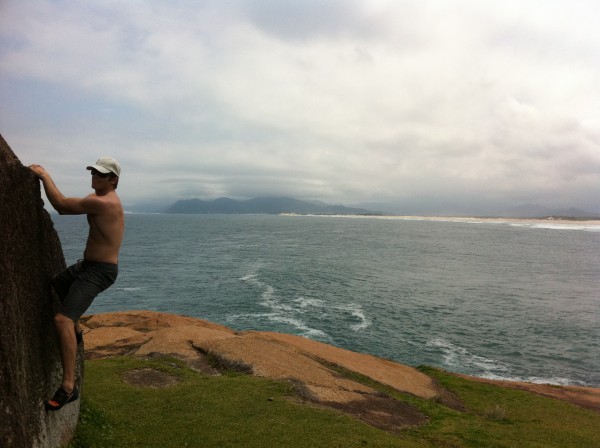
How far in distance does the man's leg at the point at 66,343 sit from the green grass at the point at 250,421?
3012 mm

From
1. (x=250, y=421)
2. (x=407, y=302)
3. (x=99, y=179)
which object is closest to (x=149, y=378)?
(x=250, y=421)

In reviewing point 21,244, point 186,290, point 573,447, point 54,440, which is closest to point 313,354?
point 573,447

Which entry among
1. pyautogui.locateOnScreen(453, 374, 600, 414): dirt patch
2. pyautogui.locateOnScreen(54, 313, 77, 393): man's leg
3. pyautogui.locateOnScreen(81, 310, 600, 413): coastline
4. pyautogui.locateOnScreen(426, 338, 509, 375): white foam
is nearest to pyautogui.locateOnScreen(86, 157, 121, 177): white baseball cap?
pyautogui.locateOnScreen(54, 313, 77, 393): man's leg

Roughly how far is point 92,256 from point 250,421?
8693mm

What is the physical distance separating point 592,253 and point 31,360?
157 metres

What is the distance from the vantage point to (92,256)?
9133mm

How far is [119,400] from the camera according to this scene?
594 inches

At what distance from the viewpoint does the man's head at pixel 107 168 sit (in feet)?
28.9

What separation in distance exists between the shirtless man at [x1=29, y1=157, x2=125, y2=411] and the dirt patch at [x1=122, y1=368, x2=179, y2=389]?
9075 mm

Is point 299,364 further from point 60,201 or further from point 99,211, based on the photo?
point 60,201

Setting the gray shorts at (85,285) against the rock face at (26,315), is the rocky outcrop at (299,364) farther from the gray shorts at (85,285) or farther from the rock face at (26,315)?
the gray shorts at (85,285)

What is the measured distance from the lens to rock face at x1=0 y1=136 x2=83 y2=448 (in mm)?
7605

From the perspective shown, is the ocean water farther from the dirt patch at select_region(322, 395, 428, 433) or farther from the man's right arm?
the man's right arm

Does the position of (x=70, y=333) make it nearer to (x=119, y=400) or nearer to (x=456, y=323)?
(x=119, y=400)
